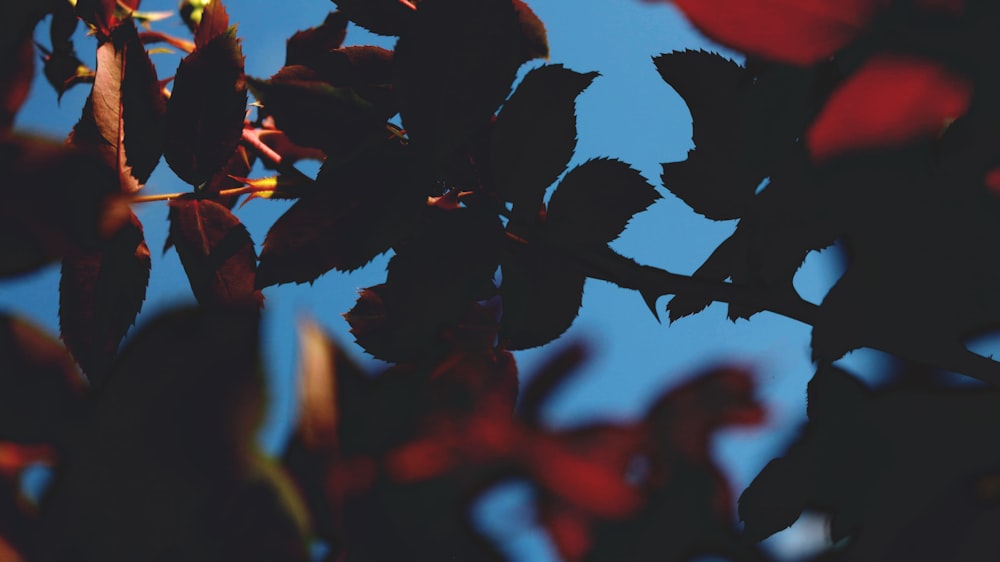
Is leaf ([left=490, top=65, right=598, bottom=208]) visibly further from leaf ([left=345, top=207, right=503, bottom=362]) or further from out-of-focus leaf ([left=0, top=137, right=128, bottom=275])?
out-of-focus leaf ([left=0, top=137, right=128, bottom=275])

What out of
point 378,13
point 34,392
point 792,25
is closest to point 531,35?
point 378,13

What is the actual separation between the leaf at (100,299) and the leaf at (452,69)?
217 mm

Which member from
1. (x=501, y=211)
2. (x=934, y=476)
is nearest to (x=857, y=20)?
(x=934, y=476)

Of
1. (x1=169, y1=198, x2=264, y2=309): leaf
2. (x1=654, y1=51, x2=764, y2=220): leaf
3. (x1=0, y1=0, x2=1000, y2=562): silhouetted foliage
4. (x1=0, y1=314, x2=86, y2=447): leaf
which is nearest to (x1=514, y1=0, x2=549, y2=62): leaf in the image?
(x1=0, y1=0, x2=1000, y2=562): silhouetted foliage

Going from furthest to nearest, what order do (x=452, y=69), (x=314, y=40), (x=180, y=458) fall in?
(x=314, y=40) < (x=452, y=69) < (x=180, y=458)

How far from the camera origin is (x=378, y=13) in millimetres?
488

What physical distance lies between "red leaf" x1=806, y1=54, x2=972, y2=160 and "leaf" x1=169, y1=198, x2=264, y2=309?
0.37m

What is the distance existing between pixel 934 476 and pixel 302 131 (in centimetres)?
39

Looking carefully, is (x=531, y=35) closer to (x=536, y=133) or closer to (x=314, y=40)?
(x=536, y=133)

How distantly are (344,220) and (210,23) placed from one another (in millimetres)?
294

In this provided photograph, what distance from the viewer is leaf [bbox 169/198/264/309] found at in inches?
19.0

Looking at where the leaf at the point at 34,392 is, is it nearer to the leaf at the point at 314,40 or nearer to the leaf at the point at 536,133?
the leaf at the point at 536,133

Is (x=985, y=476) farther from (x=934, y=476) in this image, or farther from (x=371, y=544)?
(x=371, y=544)

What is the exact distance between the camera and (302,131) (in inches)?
18.0
